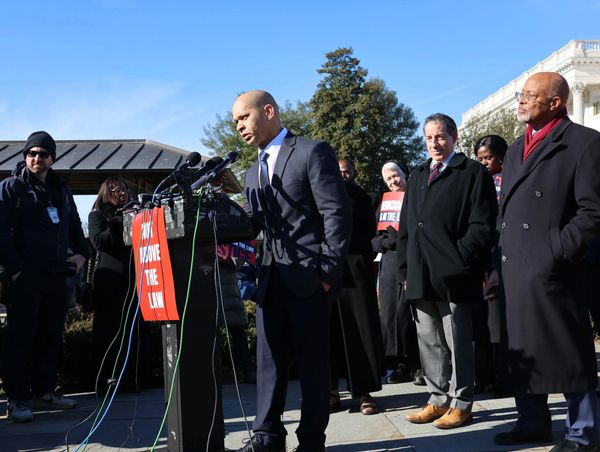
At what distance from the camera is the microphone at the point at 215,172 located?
3754 mm

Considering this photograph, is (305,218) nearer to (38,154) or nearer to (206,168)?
(206,168)

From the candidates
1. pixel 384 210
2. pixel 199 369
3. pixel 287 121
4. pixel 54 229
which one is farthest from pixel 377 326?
pixel 287 121

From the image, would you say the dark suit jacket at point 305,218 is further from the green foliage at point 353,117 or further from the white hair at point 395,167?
the green foliage at point 353,117

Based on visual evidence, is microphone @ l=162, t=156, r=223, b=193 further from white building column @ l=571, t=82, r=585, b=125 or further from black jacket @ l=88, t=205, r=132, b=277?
white building column @ l=571, t=82, r=585, b=125

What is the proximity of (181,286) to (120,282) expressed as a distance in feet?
11.8

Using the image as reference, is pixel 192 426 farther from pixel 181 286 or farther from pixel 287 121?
pixel 287 121

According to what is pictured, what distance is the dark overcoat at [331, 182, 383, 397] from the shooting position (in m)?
5.76

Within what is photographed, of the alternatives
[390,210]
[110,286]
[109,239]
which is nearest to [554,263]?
[390,210]

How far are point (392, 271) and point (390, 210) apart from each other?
0.73 m

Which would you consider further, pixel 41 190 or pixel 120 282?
pixel 120 282

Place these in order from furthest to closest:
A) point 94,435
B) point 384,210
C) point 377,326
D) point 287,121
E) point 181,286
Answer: point 287,121
point 384,210
point 377,326
point 94,435
point 181,286

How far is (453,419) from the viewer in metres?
4.91

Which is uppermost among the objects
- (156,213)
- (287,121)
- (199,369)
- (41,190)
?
(287,121)

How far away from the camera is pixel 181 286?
3.80 meters
